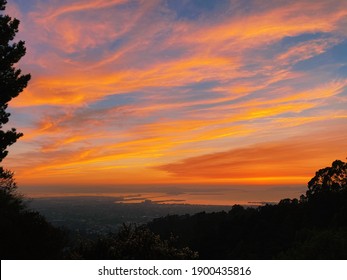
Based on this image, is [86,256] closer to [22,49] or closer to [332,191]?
[22,49]

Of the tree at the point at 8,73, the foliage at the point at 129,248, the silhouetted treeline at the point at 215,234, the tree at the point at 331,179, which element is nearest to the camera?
the foliage at the point at 129,248

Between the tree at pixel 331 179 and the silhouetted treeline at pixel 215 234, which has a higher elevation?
the tree at pixel 331 179

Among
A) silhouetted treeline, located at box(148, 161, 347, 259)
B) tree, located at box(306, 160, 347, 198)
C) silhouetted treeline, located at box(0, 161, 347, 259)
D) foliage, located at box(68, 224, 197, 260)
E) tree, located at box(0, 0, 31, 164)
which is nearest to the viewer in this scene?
foliage, located at box(68, 224, 197, 260)

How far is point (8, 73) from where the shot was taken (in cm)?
2691

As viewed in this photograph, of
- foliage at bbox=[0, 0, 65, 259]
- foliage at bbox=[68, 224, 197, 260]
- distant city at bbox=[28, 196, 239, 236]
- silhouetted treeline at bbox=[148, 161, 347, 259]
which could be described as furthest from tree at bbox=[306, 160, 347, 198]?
foliage at bbox=[0, 0, 65, 259]

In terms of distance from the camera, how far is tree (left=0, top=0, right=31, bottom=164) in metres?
26.5

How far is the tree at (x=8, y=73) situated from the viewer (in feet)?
86.8

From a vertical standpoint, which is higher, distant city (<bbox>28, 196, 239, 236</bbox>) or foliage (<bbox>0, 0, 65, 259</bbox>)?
foliage (<bbox>0, 0, 65, 259</bbox>)

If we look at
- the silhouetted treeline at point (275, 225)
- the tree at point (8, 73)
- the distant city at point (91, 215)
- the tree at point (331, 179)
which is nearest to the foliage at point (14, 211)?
the tree at point (8, 73)

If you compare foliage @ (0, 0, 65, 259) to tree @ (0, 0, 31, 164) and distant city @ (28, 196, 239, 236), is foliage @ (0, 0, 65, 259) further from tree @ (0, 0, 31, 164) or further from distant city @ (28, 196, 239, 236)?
distant city @ (28, 196, 239, 236)

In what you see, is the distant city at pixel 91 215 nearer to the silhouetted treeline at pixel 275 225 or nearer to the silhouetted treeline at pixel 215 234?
the silhouetted treeline at pixel 215 234

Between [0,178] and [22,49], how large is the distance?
1057 centimetres

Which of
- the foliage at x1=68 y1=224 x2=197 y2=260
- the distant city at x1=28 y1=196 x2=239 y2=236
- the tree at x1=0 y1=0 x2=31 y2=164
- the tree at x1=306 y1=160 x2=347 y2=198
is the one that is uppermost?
the tree at x1=0 y1=0 x2=31 y2=164
